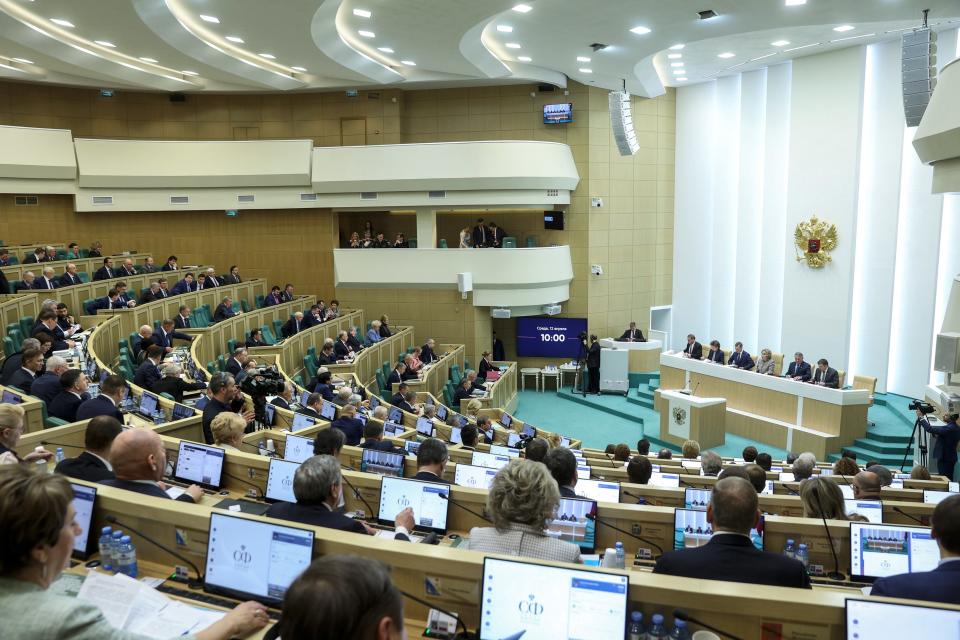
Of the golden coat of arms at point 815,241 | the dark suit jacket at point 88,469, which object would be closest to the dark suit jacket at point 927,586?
the dark suit jacket at point 88,469

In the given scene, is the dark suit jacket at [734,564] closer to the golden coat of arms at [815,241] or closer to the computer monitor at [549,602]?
the computer monitor at [549,602]

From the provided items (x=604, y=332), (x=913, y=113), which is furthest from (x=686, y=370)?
(x=913, y=113)

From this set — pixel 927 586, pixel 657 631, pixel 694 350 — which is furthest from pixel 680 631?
pixel 694 350

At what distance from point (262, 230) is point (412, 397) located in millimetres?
9668

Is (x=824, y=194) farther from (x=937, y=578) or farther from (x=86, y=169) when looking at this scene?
(x=86, y=169)

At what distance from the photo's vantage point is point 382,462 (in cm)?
518

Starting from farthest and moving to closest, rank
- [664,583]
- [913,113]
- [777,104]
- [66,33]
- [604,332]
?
[604,332] → [777,104] → [66,33] → [913,113] → [664,583]

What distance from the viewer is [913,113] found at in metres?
9.25

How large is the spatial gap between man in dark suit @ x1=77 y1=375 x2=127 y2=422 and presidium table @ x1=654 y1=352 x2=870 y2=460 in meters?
9.11

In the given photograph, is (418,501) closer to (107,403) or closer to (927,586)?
(927,586)

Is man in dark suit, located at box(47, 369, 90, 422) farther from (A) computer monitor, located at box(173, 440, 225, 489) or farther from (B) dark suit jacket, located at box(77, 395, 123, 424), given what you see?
(A) computer monitor, located at box(173, 440, 225, 489)

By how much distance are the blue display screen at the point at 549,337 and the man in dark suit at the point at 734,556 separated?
14959 millimetres

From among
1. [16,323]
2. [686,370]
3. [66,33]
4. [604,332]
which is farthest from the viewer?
[604,332]

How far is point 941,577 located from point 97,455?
3.72 m
